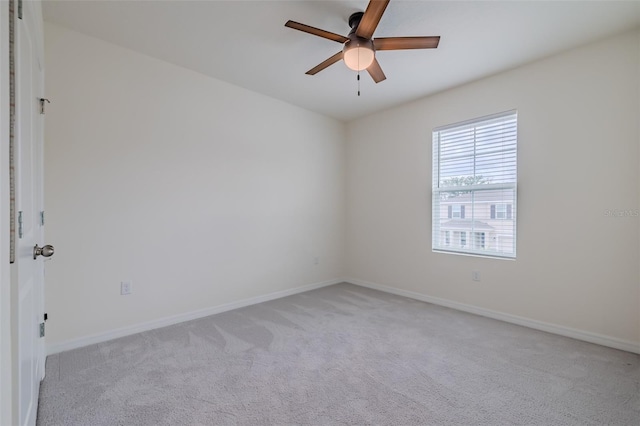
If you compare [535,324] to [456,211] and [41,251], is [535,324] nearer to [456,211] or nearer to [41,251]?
[456,211]

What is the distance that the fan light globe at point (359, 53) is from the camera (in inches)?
83.7

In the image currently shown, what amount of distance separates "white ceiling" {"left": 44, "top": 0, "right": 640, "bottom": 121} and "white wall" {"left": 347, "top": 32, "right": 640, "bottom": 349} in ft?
0.88

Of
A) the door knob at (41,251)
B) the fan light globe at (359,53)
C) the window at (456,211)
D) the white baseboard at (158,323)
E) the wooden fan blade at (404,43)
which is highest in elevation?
the wooden fan blade at (404,43)

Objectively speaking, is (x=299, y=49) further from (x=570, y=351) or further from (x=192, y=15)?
(x=570, y=351)

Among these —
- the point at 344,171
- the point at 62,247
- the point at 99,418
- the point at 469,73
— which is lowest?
the point at 99,418

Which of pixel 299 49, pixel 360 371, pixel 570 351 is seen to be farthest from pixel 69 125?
pixel 570 351

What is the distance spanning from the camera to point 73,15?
89.7 inches

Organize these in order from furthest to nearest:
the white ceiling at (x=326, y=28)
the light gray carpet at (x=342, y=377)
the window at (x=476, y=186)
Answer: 1. the window at (x=476, y=186)
2. the white ceiling at (x=326, y=28)
3. the light gray carpet at (x=342, y=377)

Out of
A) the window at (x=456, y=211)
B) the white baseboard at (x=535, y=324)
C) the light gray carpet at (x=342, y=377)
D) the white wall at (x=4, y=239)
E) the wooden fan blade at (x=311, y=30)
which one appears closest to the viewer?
the white wall at (x=4, y=239)

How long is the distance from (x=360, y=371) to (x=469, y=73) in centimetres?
305

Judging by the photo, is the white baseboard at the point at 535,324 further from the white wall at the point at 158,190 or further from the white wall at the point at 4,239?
the white wall at the point at 4,239

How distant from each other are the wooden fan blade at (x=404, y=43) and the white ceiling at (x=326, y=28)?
273 mm

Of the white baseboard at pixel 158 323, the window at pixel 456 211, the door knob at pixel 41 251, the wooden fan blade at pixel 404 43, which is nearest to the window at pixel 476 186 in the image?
the window at pixel 456 211

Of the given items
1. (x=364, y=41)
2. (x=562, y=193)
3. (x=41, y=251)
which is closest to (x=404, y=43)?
(x=364, y=41)
